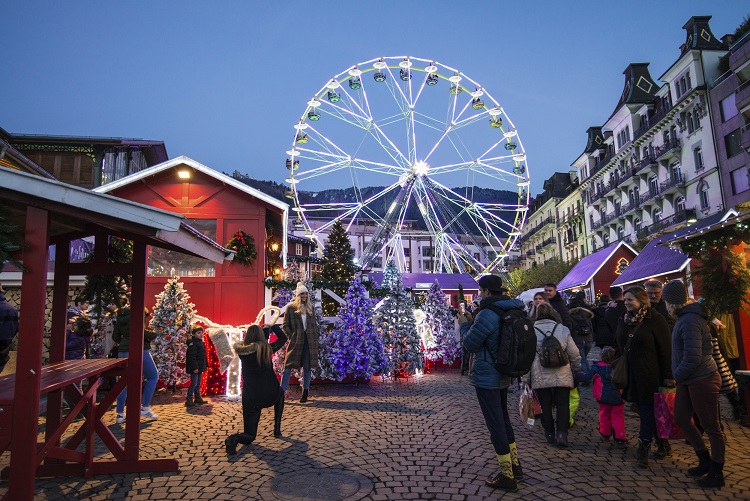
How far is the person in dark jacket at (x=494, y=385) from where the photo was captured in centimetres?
467

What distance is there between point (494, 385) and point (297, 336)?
202 inches

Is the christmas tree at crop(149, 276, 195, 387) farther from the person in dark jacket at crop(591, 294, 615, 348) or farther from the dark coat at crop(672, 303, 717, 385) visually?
the dark coat at crop(672, 303, 717, 385)

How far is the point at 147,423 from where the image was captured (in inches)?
303

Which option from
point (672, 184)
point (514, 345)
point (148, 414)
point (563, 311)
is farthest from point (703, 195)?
point (148, 414)

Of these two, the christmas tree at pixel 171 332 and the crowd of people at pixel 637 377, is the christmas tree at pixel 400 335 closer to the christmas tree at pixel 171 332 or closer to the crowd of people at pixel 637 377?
the christmas tree at pixel 171 332

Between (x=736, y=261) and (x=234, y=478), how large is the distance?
7376 millimetres

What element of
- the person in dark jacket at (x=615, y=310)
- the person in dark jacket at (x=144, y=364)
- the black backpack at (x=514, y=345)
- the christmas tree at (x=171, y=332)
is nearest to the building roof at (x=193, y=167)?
the christmas tree at (x=171, y=332)

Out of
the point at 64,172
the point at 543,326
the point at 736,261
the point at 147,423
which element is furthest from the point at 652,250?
the point at 64,172

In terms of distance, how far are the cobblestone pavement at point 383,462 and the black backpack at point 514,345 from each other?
1.10 meters

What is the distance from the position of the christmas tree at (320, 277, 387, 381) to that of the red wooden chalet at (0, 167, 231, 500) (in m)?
5.27

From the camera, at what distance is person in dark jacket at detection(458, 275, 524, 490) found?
4672 mm

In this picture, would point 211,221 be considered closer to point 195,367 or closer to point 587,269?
point 195,367

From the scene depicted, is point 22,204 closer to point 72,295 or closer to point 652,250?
point 72,295

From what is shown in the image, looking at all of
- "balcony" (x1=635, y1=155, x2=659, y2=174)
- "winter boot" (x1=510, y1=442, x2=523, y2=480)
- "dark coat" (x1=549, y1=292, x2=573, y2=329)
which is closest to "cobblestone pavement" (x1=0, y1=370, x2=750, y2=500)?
"winter boot" (x1=510, y1=442, x2=523, y2=480)
